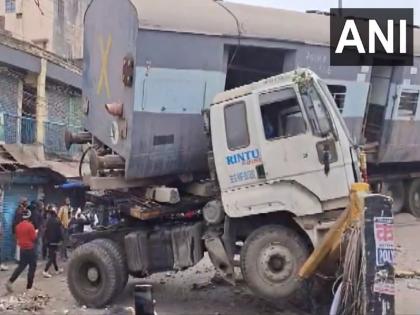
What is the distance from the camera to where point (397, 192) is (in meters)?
15.4

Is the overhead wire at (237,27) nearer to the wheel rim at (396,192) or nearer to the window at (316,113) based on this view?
the window at (316,113)

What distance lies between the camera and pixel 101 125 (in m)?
8.47

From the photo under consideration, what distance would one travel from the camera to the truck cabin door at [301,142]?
6.76 m

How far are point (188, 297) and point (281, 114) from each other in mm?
3061

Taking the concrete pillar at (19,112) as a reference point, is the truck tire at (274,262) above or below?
below

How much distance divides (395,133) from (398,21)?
261 centimetres

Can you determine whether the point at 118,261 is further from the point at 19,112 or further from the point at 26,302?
the point at 19,112

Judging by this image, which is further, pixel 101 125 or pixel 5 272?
pixel 5 272

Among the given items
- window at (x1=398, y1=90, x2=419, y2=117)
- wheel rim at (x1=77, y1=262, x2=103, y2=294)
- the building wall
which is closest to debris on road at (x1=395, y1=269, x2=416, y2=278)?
wheel rim at (x1=77, y1=262, x2=103, y2=294)

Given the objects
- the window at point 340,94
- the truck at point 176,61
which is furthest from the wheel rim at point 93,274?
the window at point 340,94

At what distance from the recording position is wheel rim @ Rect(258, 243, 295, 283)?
271 inches

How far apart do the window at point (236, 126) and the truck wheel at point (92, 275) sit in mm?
2286

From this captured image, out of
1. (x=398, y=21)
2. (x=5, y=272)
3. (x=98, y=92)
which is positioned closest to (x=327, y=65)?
(x=398, y=21)

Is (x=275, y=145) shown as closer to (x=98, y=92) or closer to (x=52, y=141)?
(x=98, y=92)
